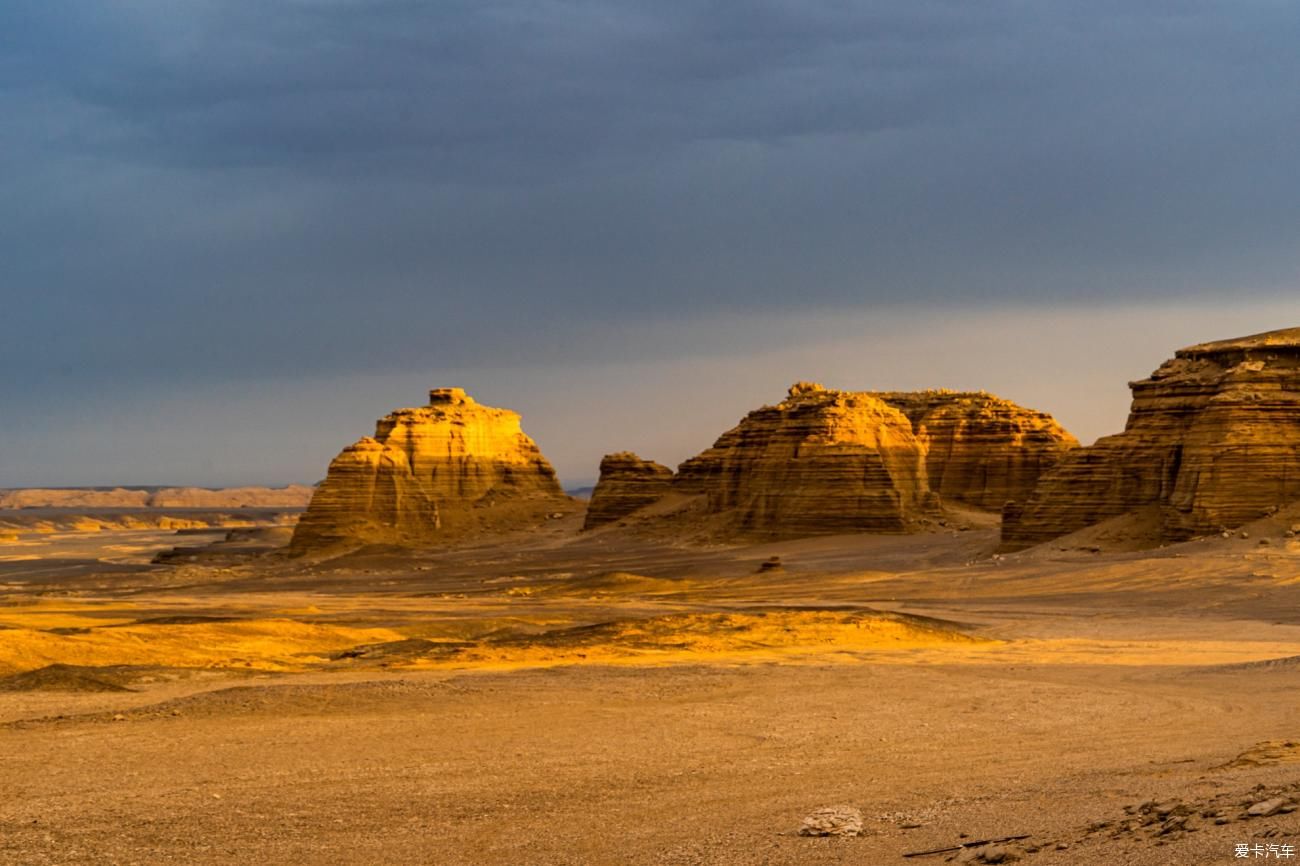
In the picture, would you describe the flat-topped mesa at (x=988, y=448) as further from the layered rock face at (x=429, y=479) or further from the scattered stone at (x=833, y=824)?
the scattered stone at (x=833, y=824)

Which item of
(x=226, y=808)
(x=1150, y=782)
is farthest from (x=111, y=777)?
(x=1150, y=782)

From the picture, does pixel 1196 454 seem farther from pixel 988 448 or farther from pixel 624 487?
pixel 624 487

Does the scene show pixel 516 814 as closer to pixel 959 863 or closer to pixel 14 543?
pixel 959 863

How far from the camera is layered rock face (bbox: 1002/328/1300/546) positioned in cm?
4303

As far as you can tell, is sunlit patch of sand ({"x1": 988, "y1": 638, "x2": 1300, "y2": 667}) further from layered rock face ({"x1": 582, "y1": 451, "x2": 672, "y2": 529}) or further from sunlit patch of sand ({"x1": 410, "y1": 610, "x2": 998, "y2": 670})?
layered rock face ({"x1": 582, "y1": 451, "x2": 672, "y2": 529})

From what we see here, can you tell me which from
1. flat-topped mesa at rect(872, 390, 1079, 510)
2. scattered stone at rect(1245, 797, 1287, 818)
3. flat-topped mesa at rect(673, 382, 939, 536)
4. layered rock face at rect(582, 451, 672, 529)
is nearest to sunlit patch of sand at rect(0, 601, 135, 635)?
scattered stone at rect(1245, 797, 1287, 818)

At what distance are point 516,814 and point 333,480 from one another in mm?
74621

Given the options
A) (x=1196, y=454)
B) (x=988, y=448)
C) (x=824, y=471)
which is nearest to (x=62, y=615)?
(x=1196, y=454)

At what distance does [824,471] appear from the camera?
69188 mm

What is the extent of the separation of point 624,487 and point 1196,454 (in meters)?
47.2

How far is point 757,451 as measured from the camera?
7400 centimetres

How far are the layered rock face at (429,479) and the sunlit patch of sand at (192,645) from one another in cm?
5252

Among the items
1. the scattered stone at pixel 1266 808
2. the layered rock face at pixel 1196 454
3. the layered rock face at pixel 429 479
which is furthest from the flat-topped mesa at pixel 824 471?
the scattered stone at pixel 1266 808

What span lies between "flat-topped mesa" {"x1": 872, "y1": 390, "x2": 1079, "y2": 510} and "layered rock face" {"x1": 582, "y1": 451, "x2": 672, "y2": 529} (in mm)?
16069
